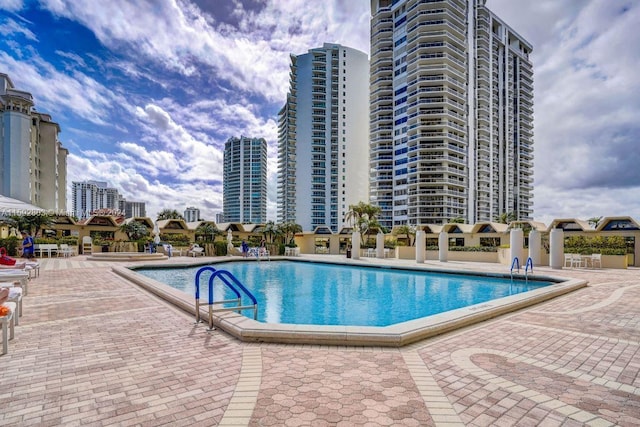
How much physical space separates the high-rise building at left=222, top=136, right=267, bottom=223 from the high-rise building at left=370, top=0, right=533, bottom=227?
60.5m

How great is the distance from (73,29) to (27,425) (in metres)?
15.1

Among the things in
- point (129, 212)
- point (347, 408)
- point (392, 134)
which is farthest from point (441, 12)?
point (129, 212)

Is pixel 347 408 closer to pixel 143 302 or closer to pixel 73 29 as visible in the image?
pixel 143 302

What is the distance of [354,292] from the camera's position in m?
12.0

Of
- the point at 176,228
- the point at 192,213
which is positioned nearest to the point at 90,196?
the point at 192,213

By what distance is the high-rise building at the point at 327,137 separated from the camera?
3329 inches

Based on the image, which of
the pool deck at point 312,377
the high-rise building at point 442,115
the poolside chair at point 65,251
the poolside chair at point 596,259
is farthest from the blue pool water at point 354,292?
the high-rise building at point 442,115

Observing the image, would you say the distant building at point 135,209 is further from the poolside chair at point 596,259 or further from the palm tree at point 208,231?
the poolside chair at point 596,259

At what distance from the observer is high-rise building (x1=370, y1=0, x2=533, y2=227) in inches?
Result: 2387

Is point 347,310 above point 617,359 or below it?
below

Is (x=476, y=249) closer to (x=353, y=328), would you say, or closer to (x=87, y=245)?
(x=353, y=328)

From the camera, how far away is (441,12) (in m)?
61.9

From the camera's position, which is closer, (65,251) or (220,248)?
(65,251)

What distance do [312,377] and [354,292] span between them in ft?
28.1
